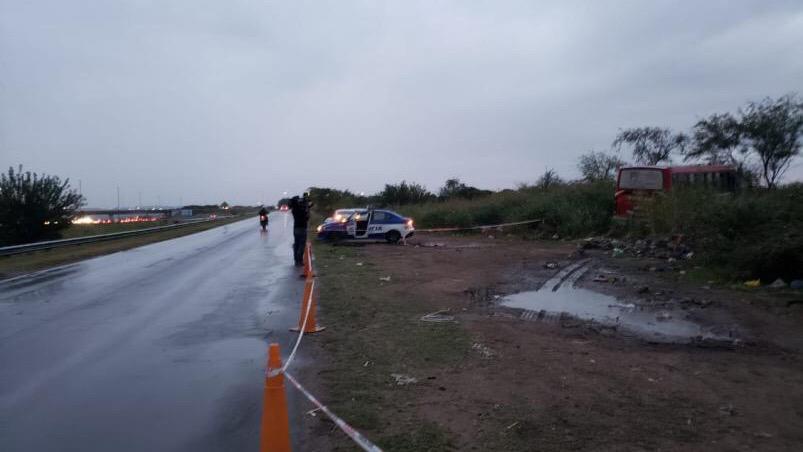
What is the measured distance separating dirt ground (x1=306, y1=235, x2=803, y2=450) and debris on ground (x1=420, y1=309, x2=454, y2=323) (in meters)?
0.20

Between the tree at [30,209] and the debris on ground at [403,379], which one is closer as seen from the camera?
the debris on ground at [403,379]

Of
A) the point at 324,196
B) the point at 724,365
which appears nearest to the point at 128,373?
the point at 724,365

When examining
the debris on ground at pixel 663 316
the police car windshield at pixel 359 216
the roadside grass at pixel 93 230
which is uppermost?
the police car windshield at pixel 359 216

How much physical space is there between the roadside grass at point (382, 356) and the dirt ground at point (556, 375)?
0.02 meters

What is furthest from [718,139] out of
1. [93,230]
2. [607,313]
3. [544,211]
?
[93,230]

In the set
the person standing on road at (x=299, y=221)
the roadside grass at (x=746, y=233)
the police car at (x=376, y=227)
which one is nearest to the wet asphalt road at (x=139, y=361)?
the person standing on road at (x=299, y=221)

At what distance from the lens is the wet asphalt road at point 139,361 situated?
544cm

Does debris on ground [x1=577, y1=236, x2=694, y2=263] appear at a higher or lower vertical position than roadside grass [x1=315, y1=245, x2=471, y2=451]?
higher

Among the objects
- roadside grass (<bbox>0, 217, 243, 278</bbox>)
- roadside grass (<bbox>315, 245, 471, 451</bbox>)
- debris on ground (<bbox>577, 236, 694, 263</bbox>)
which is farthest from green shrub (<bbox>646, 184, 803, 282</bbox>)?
roadside grass (<bbox>0, 217, 243, 278</bbox>)

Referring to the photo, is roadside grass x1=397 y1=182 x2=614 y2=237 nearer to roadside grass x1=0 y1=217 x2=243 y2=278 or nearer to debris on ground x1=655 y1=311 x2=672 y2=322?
debris on ground x1=655 y1=311 x2=672 y2=322

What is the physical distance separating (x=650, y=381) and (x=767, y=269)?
322 inches

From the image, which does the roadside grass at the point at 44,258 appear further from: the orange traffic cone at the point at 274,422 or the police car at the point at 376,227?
the orange traffic cone at the point at 274,422

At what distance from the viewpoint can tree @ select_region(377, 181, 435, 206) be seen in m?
58.5

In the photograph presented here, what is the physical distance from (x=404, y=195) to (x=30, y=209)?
31278mm
